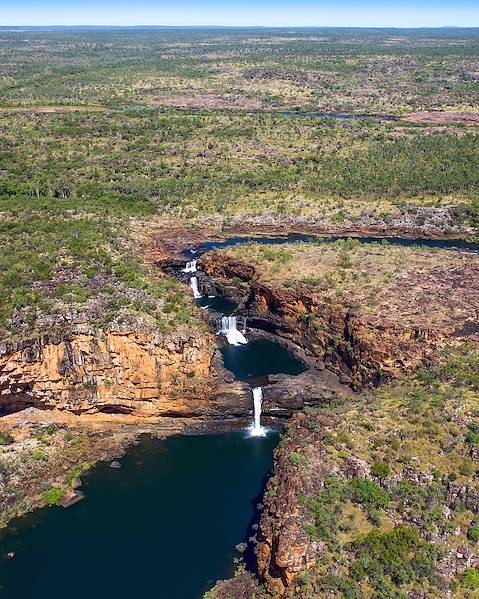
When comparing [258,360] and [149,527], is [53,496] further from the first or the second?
[258,360]

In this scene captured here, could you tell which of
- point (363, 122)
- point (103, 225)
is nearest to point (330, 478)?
point (103, 225)

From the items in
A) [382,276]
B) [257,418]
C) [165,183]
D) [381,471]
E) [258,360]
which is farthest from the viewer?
[165,183]

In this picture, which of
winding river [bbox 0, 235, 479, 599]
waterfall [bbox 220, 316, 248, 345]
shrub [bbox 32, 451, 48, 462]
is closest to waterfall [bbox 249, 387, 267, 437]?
winding river [bbox 0, 235, 479, 599]

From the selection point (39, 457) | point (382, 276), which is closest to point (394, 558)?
point (39, 457)

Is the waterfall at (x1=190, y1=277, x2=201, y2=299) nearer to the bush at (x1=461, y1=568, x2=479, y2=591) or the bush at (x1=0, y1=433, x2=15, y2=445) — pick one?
the bush at (x1=0, y1=433, x2=15, y2=445)

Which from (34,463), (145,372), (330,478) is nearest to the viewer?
(330,478)

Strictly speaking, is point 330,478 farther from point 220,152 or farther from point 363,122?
Result: point 363,122

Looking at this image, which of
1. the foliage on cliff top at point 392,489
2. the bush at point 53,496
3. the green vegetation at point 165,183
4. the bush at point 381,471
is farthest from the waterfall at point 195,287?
the bush at point 381,471

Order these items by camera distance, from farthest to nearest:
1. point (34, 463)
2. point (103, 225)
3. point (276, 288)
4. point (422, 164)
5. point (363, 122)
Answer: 1. point (363, 122)
2. point (422, 164)
3. point (103, 225)
4. point (276, 288)
5. point (34, 463)
